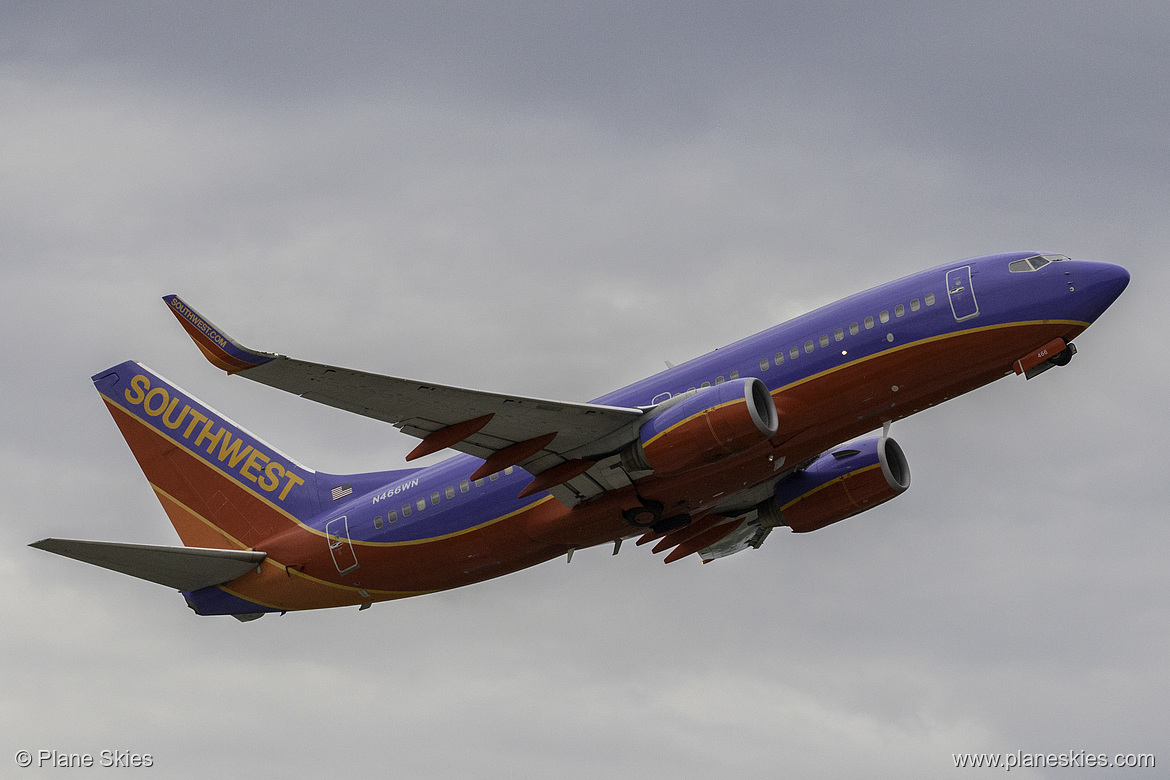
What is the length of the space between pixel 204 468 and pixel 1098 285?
2960cm

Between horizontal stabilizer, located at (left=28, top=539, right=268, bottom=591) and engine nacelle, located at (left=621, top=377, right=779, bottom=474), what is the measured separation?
1470 cm

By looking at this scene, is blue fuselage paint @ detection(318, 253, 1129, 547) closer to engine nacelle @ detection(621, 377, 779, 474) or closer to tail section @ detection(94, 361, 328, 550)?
engine nacelle @ detection(621, 377, 779, 474)

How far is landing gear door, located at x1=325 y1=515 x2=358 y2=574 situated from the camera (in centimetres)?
4103

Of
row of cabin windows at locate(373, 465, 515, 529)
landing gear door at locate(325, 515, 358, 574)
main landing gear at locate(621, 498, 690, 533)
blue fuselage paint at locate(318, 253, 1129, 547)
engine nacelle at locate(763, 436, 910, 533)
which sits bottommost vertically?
Answer: engine nacelle at locate(763, 436, 910, 533)

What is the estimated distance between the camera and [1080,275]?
35844mm

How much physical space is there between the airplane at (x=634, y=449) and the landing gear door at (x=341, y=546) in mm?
49

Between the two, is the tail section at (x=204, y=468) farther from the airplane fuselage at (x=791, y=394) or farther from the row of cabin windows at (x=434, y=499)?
the airplane fuselage at (x=791, y=394)

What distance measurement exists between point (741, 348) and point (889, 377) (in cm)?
427

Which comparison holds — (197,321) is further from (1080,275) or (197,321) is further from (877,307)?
(1080,275)

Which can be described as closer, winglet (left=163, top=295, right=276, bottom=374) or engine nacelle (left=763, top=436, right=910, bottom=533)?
winglet (left=163, top=295, right=276, bottom=374)

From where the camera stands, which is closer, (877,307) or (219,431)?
(877,307)

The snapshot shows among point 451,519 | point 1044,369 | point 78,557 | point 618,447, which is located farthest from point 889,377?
point 78,557

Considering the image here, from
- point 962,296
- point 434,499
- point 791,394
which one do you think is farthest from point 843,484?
point 434,499

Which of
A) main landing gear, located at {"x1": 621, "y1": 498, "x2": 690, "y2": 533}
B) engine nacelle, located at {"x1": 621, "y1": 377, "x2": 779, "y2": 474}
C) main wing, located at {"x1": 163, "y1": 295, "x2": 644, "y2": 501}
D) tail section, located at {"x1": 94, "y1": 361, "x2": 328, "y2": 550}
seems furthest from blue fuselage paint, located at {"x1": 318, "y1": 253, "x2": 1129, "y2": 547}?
tail section, located at {"x1": 94, "y1": 361, "x2": 328, "y2": 550}
